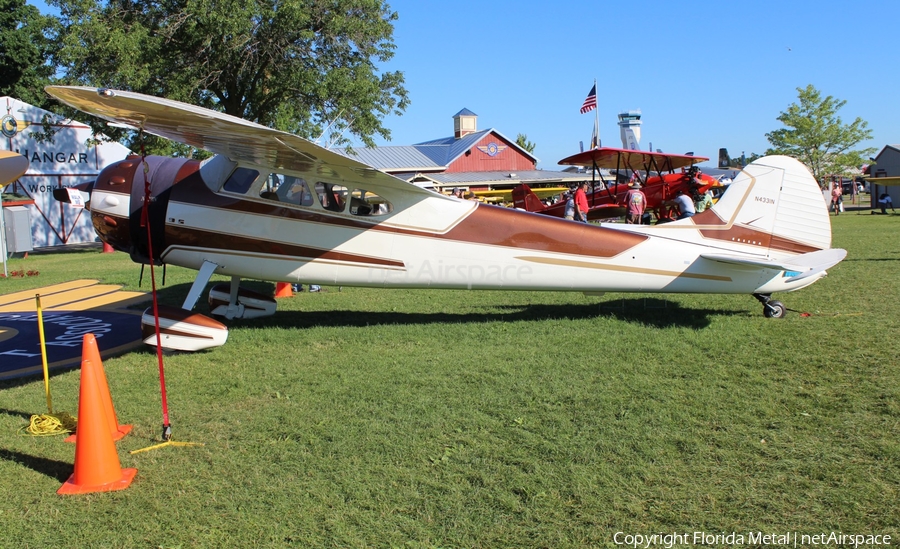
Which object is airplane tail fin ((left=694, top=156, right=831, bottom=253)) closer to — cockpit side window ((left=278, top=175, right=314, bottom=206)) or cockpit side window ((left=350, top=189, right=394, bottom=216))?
cockpit side window ((left=350, top=189, right=394, bottom=216))

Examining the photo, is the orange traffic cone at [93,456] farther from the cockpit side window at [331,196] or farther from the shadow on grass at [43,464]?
the cockpit side window at [331,196]

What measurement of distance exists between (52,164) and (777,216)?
90.0 feet

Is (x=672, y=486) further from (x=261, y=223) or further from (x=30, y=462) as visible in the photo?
(x=261, y=223)

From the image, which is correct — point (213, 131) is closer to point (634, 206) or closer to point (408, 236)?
point (408, 236)

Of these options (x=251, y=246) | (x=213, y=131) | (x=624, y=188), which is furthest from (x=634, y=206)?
(x=213, y=131)

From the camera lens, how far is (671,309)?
911 cm

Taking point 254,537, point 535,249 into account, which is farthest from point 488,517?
point 535,249

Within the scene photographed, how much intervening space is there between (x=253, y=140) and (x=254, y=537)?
4.65 metres

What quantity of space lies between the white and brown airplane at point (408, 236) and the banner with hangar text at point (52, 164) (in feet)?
67.2

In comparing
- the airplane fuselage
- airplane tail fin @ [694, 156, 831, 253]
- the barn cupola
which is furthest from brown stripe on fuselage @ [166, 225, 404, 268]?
the barn cupola

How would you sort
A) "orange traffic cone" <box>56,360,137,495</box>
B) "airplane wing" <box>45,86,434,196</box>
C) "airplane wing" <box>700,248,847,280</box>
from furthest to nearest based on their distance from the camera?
"airplane wing" <box>700,248,847,280</box> < "airplane wing" <box>45,86,434,196</box> < "orange traffic cone" <box>56,360,137,495</box>

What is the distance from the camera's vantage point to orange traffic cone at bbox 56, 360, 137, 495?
4.11 meters

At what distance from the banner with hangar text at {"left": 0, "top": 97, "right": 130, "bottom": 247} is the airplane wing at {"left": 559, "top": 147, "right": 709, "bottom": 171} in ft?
63.2

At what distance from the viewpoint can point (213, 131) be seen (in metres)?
6.70
